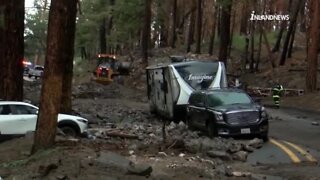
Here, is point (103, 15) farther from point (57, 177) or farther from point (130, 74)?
point (57, 177)

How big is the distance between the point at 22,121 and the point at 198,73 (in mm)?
9193

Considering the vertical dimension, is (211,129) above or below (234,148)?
above

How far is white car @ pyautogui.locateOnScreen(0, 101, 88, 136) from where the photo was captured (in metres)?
19.5

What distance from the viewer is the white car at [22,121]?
63.9 ft

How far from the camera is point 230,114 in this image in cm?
1808

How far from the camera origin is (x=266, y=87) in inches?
1801

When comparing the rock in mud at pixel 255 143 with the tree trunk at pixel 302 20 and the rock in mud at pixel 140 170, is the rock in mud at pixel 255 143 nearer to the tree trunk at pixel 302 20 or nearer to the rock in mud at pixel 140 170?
the rock in mud at pixel 140 170

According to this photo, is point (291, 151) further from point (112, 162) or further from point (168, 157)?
point (112, 162)

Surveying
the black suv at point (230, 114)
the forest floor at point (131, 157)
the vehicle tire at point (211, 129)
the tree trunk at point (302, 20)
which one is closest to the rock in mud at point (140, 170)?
the forest floor at point (131, 157)

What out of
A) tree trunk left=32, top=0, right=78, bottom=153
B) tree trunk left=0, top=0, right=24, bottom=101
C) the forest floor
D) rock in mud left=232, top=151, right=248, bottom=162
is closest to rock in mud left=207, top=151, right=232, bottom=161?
the forest floor

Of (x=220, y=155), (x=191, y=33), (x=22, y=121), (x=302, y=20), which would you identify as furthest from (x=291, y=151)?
(x=302, y=20)

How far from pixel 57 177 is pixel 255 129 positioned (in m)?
8.87

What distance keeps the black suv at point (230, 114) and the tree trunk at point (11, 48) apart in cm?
767

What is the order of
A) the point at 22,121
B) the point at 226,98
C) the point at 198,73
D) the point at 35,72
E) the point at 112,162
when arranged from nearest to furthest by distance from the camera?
the point at 112,162 → the point at 226,98 → the point at 22,121 → the point at 198,73 → the point at 35,72
